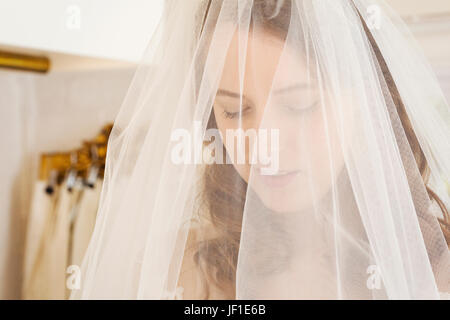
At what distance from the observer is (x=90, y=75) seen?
131 centimetres

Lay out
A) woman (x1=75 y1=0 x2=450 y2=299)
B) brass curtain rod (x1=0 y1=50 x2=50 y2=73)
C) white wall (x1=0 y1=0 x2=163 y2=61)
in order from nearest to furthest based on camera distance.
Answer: woman (x1=75 y1=0 x2=450 y2=299) < white wall (x1=0 y1=0 x2=163 y2=61) < brass curtain rod (x1=0 y1=50 x2=50 y2=73)

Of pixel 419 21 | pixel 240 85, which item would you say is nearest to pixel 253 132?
pixel 240 85

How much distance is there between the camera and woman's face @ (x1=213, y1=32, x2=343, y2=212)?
55 cm

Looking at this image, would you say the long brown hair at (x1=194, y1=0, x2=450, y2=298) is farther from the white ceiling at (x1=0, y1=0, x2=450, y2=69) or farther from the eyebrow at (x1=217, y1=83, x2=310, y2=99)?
the white ceiling at (x1=0, y1=0, x2=450, y2=69)

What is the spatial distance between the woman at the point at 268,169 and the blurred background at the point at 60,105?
296 millimetres

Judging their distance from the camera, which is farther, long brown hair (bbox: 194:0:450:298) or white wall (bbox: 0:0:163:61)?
white wall (bbox: 0:0:163:61)

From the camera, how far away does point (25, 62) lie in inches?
39.0

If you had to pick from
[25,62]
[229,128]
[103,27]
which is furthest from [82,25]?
[229,128]

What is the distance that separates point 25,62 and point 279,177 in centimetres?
62

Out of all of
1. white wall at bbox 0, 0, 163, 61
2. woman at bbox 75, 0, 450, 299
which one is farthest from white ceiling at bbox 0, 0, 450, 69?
woman at bbox 75, 0, 450, 299

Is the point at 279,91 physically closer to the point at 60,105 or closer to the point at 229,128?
the point at 229,128

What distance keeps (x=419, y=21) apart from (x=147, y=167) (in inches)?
23.5

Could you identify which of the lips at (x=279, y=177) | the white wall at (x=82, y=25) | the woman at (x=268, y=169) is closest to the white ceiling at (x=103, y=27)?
the white wall at (x=82, y=25)

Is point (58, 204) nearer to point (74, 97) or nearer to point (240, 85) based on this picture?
point (74, 97)
